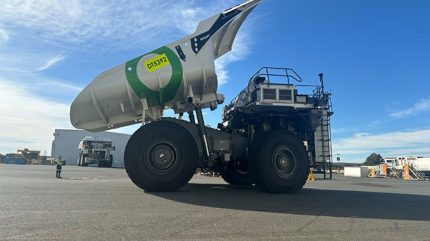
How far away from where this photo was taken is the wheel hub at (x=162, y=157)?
30.9 ft

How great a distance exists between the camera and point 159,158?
30.9 ft

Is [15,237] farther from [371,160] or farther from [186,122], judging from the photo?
[371,160]

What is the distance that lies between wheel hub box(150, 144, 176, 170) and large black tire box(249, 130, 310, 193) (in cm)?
229

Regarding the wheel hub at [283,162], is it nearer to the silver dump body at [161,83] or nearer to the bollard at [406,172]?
the silver dump body at [161,83]

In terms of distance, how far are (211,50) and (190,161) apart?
120 inches

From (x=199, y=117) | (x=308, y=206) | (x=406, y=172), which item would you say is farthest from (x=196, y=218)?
(x=406, y=172)

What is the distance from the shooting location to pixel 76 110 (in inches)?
418

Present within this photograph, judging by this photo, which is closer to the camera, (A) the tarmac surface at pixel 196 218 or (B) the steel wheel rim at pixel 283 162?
(A) the tarmac surface at pixel 196 218

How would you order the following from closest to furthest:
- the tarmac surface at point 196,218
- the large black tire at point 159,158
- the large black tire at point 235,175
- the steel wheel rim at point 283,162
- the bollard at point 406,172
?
the tarmac surface at point 196,218 → the large black tire at point 159,158 → the steel wheel rim at point 283,162 → the large black tire at point 235,175 → the bollard at point 406,172

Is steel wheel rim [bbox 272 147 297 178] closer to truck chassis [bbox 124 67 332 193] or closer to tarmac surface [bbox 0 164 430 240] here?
truck chassis [bbox 124 67 332 193]

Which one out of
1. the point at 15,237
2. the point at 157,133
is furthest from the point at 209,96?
the point at 15,237

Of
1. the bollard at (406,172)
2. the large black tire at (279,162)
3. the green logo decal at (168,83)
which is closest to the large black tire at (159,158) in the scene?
the green logo decal at (168,83)

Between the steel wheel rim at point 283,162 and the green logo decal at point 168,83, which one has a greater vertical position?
the green logo decal at point 168,83

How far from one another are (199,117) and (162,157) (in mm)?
1689
